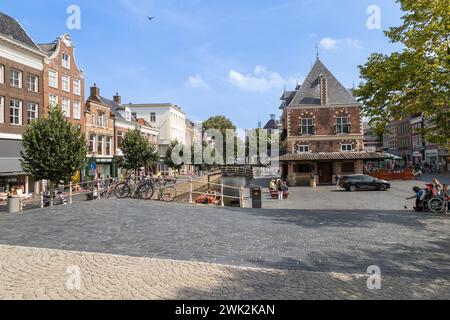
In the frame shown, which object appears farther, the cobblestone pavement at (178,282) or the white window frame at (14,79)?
the white window frame at (14,79)

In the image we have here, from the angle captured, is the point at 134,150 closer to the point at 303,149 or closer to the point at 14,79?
the point at 14,79

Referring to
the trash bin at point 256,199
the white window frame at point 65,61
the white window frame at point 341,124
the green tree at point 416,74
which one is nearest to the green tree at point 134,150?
the white window frame at point 65,61

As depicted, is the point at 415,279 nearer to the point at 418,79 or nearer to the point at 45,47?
the point at 418,79

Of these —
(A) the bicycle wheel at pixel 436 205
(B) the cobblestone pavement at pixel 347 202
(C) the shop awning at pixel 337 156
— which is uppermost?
(C) the shop awning at pixel 337 156

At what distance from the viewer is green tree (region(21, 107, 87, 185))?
58.6 ft

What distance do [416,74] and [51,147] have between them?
1866 cm

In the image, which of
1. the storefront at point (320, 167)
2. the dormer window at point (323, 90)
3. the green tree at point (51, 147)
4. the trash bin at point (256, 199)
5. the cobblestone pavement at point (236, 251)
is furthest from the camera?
the dormer window at point (323, 90)

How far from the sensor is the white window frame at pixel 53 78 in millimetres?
28828

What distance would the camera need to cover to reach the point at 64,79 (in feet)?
102

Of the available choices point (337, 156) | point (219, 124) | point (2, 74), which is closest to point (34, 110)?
point (2, 74)

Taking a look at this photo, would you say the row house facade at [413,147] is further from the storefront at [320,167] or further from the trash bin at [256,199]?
the trash bin at [256,199]

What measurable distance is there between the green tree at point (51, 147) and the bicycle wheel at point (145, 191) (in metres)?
5.29

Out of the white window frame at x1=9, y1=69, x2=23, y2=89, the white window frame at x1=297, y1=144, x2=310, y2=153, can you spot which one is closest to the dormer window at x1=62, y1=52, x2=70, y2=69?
the white window frame at x1=9, y1=69, x2=23, y2=89

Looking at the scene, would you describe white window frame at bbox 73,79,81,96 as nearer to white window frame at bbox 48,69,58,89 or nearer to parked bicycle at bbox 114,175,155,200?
white window frame at bbox 48,69,58,89
